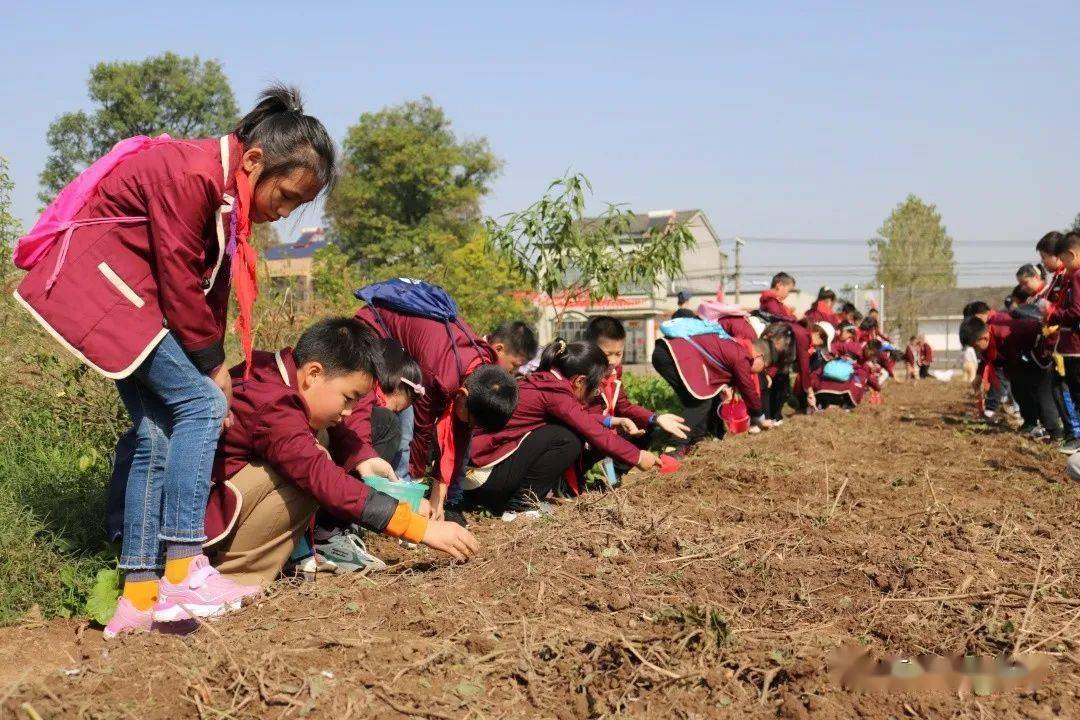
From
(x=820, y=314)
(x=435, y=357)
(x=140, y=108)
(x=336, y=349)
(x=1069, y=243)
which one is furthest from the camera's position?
(x=140, y=108)

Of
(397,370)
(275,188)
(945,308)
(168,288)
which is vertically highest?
A: (275,188)

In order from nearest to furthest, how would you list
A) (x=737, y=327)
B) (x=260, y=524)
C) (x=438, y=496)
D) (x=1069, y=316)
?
(x=260, y=524)
(x=438, y=496)
(x=1069, y=316)
(x=737, y=327)

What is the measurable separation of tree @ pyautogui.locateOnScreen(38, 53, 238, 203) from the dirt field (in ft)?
136

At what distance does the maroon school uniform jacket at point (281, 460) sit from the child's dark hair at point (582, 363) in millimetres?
2588

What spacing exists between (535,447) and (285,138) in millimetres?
2769

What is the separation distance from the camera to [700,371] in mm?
9195

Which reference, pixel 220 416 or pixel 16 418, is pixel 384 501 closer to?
pixel 220 416

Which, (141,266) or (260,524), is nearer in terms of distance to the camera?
(141,266)

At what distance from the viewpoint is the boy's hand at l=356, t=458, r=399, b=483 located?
4.38m

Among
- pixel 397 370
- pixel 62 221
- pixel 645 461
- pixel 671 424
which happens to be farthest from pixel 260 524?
pixel 671 424

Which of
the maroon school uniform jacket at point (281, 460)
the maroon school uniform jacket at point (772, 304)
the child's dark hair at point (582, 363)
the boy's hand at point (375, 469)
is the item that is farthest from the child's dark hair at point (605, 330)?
the maroon school uniform jacket at point (772, 304)

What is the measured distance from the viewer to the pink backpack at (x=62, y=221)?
10.8 feet

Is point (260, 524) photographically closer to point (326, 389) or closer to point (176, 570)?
point (176, 570)

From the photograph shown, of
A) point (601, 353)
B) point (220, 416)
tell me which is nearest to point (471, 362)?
point (601, 353)
